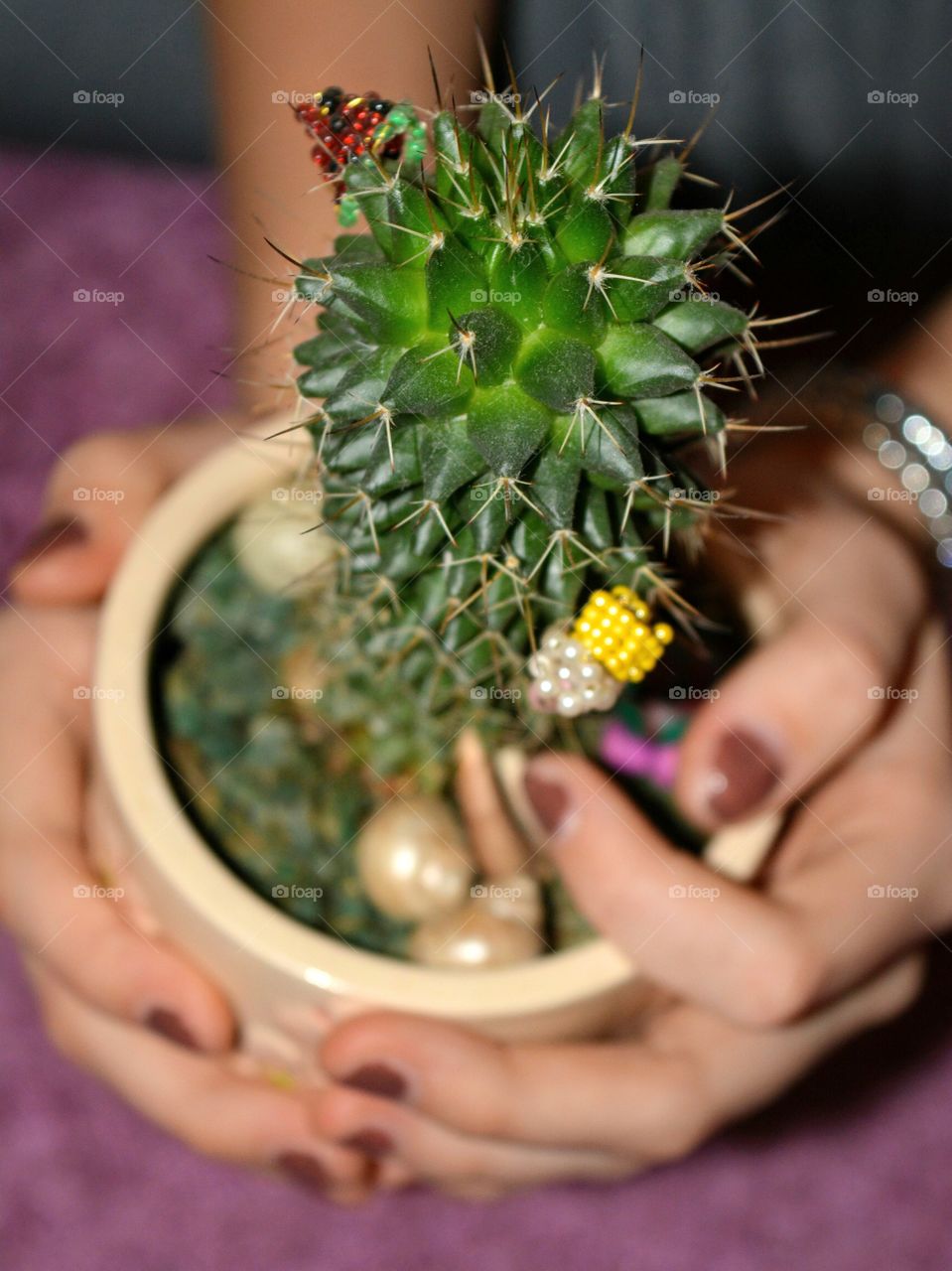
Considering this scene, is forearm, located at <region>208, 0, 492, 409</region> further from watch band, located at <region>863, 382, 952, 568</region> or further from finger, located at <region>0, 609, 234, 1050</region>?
watch band, located at <region>863, 382, 952, 568</region>

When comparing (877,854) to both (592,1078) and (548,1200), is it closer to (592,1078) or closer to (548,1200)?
(592,1078)

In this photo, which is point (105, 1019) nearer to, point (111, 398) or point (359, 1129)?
point (359, 1129)

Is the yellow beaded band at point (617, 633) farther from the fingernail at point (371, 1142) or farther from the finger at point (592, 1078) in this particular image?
the fingernail at point (371, 1142)

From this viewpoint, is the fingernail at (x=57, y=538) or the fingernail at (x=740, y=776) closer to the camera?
the fingernail at (x=740, y=776)

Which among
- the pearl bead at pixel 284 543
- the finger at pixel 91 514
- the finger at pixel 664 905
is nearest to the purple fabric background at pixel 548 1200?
the finger at pixel 91 514

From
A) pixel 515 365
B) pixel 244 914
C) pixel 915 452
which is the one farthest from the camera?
pixel 915 452

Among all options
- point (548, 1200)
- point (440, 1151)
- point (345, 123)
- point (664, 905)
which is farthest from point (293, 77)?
point (548, 1200)
